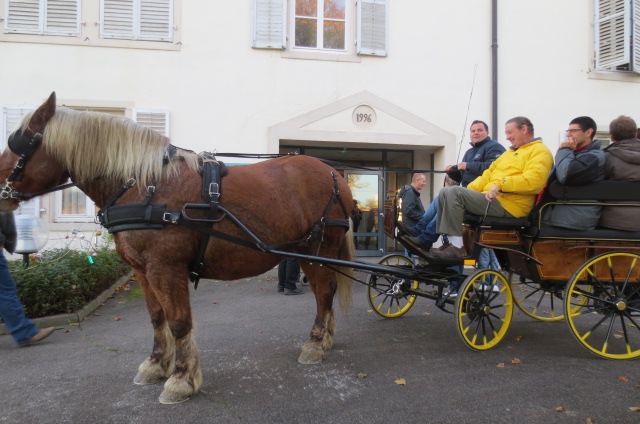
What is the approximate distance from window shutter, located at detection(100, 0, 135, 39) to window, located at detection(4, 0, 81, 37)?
1.46 feet

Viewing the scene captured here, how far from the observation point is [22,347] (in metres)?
3.80

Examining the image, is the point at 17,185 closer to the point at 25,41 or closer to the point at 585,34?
the point at 25,41

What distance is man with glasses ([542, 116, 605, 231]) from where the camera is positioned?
330cm

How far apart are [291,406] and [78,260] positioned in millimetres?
4262

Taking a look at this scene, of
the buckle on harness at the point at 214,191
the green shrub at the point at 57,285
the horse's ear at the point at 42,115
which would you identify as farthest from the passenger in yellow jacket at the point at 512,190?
the green shrub at the point at 57,285

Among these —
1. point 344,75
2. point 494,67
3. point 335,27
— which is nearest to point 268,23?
point 335,27

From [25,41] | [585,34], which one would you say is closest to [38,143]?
[25,41]

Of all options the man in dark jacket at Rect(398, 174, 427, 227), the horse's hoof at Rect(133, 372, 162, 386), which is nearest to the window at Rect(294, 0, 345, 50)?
the man in dark jacket at Rect(398, 174, 427, 227)

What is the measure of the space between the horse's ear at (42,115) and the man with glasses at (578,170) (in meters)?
3.72

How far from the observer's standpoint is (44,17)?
24.8 ft

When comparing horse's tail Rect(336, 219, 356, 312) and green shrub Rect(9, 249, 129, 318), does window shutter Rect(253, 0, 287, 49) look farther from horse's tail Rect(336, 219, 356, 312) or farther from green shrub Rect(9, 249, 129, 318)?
horse's tail Rect(336, 219, 356, 312)

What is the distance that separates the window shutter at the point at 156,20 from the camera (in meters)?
7.77

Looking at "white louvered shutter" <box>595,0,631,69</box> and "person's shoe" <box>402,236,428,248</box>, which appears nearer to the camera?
"person's shoe" <box>402,236,428,248</box>

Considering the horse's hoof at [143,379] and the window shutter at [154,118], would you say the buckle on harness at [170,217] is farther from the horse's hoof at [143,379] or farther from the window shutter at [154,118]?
the window shutter at [154,118]
